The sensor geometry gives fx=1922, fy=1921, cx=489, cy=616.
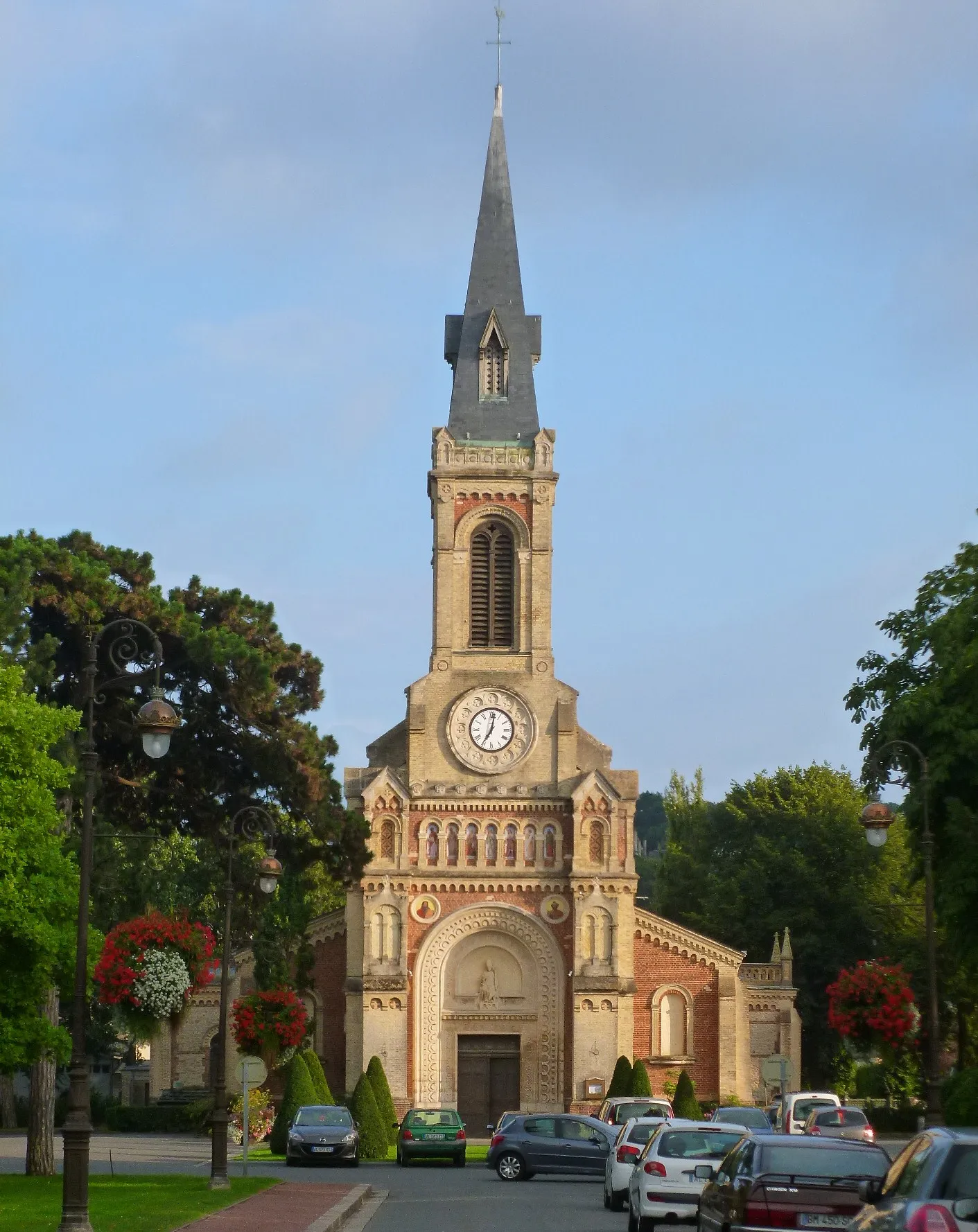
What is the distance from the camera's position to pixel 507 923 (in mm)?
61625

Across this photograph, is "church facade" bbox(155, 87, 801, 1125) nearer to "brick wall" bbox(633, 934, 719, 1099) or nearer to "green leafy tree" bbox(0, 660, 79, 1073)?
"brick wall" bbox(633, 934, 719, 1099)

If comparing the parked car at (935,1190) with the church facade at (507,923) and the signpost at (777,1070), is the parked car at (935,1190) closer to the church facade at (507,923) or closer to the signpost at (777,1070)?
the signpost at (777,1070)

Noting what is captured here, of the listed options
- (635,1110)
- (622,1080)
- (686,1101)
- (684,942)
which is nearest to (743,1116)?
(635,1110)

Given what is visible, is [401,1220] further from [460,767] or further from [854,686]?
[460,767]

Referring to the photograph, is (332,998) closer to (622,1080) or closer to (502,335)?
(622,1080)

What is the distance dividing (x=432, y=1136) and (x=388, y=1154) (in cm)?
711

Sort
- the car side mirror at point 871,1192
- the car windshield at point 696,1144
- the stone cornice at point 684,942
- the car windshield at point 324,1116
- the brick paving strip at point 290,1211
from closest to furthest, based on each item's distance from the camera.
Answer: the car side mirror at point 871,1192
the brick paving strip at point 290,1211
the car windshield at point 696,1144
the car windshield at point 324,1116
the stone cornice at point 684,942

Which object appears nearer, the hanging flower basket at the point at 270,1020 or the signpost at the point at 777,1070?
the signpost at the point at 777,1070

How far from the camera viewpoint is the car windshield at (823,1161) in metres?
18.7

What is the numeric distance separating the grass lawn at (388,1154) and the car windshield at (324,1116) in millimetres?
2289

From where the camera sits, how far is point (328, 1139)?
4422cm

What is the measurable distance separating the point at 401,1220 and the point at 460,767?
3479 centimetres

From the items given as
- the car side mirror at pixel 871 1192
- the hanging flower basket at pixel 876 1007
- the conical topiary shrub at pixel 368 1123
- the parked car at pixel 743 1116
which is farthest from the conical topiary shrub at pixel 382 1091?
the car side mirror at pixel 871 1192

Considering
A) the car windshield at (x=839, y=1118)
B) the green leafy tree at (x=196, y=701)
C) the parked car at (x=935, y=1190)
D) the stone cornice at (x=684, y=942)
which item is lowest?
the car windshield at (x=839, y=1118)
